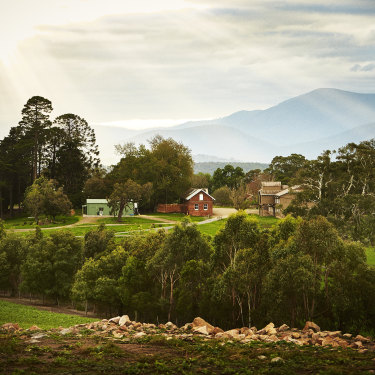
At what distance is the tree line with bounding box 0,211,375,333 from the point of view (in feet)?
71.1

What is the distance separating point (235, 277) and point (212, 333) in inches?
147

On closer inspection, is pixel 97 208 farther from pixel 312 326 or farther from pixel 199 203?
pixel 312 326

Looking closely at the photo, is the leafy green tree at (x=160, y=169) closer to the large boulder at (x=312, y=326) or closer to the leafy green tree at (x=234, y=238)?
the leafy green tree at (x=234, y=238)

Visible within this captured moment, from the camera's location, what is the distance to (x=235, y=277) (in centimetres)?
2283

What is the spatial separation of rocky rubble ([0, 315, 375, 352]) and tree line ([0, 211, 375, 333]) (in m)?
2.06


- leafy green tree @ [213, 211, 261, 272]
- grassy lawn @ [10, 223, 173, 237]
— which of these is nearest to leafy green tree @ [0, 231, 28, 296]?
grassy lawn @ [10, 223, 173, 237]

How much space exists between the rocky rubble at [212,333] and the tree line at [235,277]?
2062 millimetres

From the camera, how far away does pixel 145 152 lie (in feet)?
275

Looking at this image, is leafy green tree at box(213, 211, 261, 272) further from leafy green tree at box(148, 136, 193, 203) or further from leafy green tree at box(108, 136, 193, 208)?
leafy green tree at box(148, 136, 193, 203)

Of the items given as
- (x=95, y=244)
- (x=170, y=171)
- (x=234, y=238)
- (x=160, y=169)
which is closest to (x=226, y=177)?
(x=170, y=171)

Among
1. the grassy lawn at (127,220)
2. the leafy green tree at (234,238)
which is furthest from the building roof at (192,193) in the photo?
the leafy green tree at (234,238)

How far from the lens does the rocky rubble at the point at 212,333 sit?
17.8m

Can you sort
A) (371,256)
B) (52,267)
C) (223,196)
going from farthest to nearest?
(223,196) < (371,256) < (52,267)

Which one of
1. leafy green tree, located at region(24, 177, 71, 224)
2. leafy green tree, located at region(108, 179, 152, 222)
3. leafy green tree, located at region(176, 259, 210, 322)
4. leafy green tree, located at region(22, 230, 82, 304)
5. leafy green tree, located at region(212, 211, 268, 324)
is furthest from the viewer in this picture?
leafy green tree, located at region(108, 179, 152, 222)
